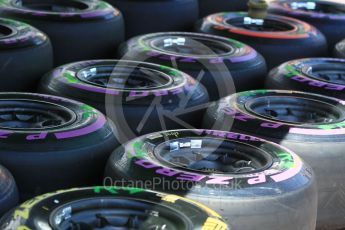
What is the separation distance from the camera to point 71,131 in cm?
286

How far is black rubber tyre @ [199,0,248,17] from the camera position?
5523 mm

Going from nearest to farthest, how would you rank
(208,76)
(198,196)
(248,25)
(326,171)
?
(198,196) < (326,171) < (208,76) < (248,25)

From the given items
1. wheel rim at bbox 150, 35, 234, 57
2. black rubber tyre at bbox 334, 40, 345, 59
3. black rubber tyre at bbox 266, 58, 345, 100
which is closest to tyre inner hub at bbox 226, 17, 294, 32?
black rubber tyre at bbox 334, 40, 345, 59

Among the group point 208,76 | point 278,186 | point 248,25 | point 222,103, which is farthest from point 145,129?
point 248,25

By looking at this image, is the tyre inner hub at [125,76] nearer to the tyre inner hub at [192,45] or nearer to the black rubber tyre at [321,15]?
the tyre inner hub at [192,45]

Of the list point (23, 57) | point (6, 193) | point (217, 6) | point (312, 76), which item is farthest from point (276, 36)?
point (6, 193)

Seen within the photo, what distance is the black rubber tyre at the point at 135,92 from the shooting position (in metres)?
3.28

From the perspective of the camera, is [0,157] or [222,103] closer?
[0,157]

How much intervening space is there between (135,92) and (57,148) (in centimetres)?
63

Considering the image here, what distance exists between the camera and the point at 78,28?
4090 mm

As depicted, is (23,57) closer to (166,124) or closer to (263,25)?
(166,124)

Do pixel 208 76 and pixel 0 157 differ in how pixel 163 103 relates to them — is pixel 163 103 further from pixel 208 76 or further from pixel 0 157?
pixel 0 157

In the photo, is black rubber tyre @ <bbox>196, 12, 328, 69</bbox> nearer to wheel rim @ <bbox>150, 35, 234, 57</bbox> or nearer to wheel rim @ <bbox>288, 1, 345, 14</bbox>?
wheel rim @ <bbox>150, 35, 234, 57</bbox>

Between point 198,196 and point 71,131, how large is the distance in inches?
25.6
